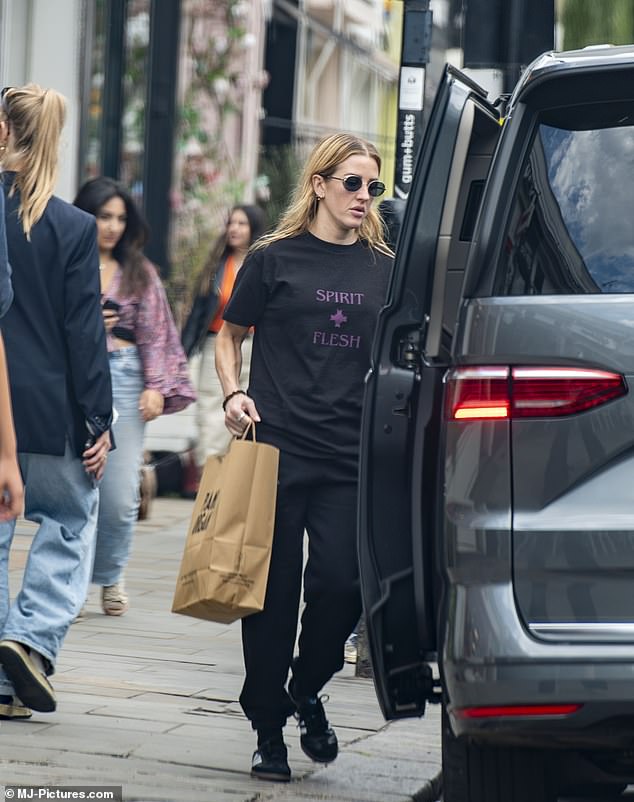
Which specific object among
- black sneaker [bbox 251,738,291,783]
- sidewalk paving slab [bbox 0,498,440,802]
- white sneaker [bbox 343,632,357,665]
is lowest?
white sneaker [bbox 343,632,357,665]

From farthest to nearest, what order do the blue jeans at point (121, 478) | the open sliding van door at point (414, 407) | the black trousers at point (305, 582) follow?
1. the blue jeans at point (121, 478)
2. the black trousers at point (305, 582)
3. the open sliding van door at point (414, 407)

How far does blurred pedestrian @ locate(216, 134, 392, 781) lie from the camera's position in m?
4.71

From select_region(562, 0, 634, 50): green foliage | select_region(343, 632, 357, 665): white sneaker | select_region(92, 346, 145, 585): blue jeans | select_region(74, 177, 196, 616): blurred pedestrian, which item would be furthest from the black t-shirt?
select_region(562, 0, 634, 50): green foliage

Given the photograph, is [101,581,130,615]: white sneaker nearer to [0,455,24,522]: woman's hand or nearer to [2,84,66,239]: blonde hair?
[2,84,66,239]: blonde hair

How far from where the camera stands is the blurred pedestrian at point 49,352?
518 cm

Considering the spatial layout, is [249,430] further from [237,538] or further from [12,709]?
[12,709]

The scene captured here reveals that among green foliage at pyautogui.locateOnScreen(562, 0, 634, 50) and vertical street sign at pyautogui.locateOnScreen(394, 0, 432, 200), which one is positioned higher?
green foliage at pyautogui.locateOnScreen(562, 0, 634, 50)

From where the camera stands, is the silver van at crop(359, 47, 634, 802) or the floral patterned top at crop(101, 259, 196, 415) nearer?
the silver van at crop(359, 47, 634, 802)

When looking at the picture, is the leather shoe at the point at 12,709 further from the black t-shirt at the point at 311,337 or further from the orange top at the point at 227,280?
the orange top at the point at 227,280

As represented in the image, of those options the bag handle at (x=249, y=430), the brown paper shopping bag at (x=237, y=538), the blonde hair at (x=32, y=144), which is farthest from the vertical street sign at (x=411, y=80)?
the brown paper shopping bag at (x=237, y=538)

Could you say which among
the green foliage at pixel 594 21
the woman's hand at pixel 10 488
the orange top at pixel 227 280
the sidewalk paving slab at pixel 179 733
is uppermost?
the green foliage at pixel 594 21

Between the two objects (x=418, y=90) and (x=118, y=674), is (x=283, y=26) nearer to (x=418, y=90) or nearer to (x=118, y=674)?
(x=418, y=90)

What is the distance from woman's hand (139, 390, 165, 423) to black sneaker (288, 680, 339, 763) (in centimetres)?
257

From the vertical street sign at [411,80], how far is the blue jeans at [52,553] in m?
2.12
